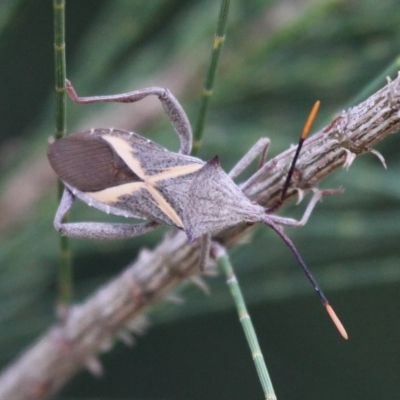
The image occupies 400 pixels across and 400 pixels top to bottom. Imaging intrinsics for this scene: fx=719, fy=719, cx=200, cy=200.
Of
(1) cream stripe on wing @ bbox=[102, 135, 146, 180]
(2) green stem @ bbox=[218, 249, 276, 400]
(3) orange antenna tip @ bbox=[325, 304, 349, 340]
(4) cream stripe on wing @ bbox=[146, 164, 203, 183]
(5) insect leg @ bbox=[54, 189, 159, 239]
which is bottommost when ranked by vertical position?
(3) orange antenna tip @ bbox=[325, 304, 349, 340]

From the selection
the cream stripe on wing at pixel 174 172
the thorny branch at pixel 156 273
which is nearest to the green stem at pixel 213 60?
the thorny branch at pixel 156 273

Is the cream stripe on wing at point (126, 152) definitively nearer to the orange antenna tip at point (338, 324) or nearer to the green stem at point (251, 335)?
the green stem at point (251, 335)

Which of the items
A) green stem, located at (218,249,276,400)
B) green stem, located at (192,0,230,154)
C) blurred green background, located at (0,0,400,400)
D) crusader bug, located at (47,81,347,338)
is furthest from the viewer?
blurred green background, located at (0,0,400,400)

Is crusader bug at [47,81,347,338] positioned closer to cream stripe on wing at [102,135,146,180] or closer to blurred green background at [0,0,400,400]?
cream stripe on wing at [102,135,146,180]

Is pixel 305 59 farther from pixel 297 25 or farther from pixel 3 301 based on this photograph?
pixel 3 301

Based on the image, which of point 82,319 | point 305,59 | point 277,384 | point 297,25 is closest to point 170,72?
point 305,59

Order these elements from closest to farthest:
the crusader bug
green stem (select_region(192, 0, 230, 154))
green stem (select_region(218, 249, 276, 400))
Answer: green stem (select_region(218, 249, 276, 400))
green stem (select_region(192, 0, 230, 154))
the crusader bug

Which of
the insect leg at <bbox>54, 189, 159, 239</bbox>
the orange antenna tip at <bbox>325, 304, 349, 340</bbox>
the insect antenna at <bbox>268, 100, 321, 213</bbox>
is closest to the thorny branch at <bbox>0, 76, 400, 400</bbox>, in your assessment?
the insect antenna at <bbox>268, 100, 321, 213</bbox>
